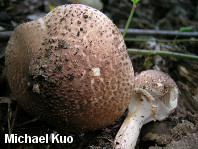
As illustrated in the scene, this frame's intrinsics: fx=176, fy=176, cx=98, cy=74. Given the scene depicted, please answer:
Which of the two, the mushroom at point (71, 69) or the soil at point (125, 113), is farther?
the soil at point (125, 113)

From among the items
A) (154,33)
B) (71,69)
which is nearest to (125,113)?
(71,69)

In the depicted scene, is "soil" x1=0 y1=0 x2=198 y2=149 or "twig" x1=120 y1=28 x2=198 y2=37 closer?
"soil" x1=0 y1=0 x2=198 y2=149

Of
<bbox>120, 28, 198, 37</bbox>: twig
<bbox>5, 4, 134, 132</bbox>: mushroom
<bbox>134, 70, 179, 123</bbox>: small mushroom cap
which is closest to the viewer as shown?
<bbox>5, 4, 134, 132</bbox>: mushroom

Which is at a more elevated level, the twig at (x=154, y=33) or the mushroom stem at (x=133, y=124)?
the twig at (x=154, y=33)

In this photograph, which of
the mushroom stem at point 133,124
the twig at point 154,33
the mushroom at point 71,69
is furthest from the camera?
the twig at point 154,33

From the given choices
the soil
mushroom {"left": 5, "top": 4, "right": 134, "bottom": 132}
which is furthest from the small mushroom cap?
mushroom {"left": 5, "top": 4, "right": 134, "bottom": 132}

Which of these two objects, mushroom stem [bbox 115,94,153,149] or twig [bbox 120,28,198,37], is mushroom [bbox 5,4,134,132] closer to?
mushroom stem [bbox 115,94,153,149]

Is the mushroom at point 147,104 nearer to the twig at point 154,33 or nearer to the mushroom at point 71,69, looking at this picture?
the mushroom at point 71,69

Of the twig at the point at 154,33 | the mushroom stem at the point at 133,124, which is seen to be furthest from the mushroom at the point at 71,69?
the twig at the point at 154,33

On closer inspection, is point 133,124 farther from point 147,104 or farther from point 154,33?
point 154,33

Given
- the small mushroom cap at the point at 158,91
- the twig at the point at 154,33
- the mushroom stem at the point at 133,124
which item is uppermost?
the twig at the point at 154,33
